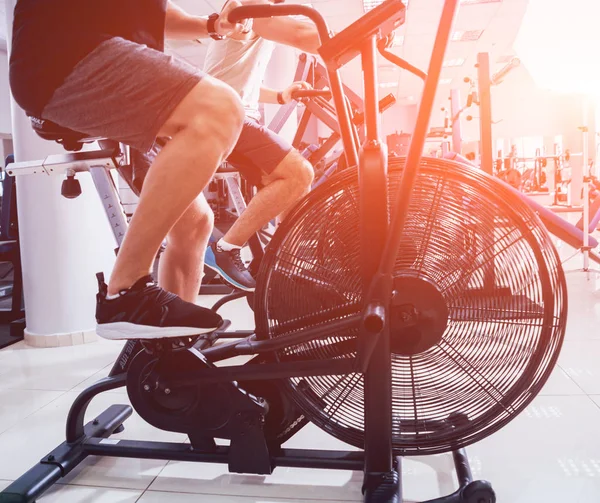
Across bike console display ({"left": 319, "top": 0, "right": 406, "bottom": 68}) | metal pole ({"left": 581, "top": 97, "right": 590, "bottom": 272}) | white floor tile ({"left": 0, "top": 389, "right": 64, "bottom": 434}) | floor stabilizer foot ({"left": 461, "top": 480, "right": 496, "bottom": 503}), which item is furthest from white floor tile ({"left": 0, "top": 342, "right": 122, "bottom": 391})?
metal pole ({"left": 581, "top": 97, "right": 590, "bottom": 272})

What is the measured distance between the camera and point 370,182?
3.20 ft

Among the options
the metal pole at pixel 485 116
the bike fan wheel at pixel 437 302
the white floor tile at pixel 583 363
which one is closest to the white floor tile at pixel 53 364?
the bike fan wheel at pixel 437 302

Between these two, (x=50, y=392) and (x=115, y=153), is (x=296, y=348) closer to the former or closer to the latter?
(x=115, y=153)

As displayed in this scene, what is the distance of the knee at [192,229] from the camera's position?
1.43m

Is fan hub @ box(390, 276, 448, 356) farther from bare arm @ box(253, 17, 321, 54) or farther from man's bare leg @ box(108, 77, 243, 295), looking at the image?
bare arm @ box(253, 17, 321, 54)

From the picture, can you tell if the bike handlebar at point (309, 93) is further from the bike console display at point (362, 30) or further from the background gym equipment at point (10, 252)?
the background gym equipment at point (10, 252)

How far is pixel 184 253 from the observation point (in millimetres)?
1467

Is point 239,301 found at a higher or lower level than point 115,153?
lower

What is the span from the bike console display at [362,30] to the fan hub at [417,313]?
1.46 ft

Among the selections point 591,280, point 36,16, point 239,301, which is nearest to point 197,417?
point 36,16

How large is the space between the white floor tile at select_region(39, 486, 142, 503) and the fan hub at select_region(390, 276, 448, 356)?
732 millimetres

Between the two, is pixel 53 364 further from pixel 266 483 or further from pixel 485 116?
pixel 485 116

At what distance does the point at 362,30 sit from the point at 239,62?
1538 millimetres

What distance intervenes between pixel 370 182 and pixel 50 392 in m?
1.56
